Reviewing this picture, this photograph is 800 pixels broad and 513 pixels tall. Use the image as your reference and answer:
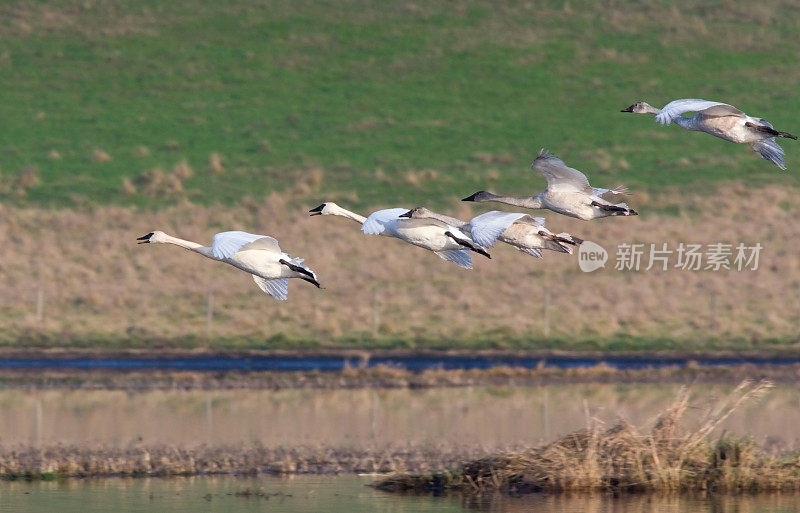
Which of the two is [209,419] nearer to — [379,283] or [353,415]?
[353,415]

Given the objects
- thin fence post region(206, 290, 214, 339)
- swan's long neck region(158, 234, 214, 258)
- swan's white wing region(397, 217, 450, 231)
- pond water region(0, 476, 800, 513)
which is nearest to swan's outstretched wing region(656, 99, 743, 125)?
swan's white wing region(397, 217, 450, 231)

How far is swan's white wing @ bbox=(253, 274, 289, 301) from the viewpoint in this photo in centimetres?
1564

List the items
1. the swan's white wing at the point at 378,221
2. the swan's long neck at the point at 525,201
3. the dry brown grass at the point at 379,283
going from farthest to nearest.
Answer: the dry brown grass at the point at 379,283 → the swan's long neck at the point at 525,201 → the swan's white wing at the point at 378,221

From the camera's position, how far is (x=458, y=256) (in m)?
16.6

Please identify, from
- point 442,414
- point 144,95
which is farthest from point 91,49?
point 442,414

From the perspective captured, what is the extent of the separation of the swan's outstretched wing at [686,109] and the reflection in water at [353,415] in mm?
15030

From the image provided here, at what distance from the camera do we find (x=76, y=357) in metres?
44.6

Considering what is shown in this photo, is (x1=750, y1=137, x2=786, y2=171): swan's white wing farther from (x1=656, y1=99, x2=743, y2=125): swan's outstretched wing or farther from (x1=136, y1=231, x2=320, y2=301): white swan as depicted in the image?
(x1=136, y1=231, x2=320, y2=301): white swan

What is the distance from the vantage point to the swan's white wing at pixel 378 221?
1536cm

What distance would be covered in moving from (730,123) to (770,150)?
787 millimetres

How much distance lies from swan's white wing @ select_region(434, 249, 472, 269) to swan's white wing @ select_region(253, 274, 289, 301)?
162 centimetres

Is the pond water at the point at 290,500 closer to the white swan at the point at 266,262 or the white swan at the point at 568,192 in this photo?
the white swan at the point at 568,192

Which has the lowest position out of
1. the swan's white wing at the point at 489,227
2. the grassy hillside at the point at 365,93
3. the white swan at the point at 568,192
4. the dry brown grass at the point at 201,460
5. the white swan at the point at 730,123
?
the dry brown grass at the point at 201,460

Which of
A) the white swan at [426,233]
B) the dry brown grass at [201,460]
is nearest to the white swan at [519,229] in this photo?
the white swan at [426,233]
